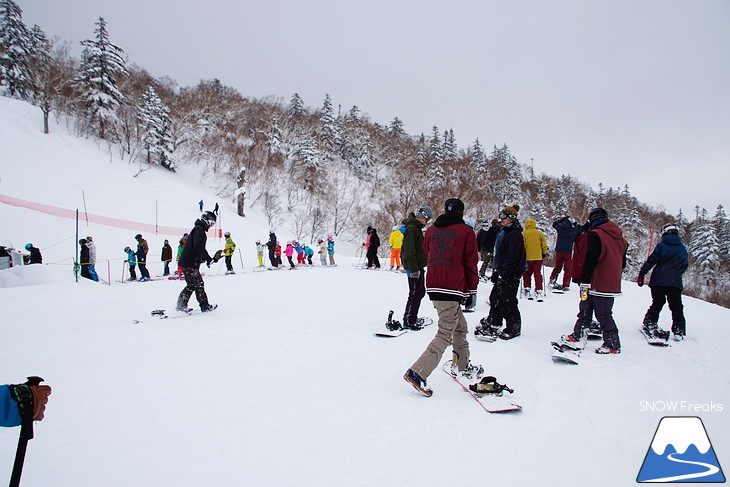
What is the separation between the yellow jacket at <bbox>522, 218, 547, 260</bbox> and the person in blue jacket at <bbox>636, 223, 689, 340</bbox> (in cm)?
279

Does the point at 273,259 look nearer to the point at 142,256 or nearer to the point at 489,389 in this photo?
the point at 142,256

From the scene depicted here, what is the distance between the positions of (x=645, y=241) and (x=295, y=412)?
254ft

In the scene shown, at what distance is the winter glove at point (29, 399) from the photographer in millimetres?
1782

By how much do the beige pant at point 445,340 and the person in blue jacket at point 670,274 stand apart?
3.80 m

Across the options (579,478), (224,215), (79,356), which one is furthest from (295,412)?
(224,215)

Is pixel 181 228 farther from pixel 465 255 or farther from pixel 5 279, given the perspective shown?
pixel 465 255

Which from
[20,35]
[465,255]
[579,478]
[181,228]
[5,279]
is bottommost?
[579,478]

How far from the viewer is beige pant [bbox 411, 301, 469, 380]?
3.60 metres

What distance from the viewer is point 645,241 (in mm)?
62531

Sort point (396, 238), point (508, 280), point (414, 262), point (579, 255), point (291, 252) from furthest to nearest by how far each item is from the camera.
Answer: point (291, 252), point (396, 238), point (579, 255), point (414, 262), point (508, 280)

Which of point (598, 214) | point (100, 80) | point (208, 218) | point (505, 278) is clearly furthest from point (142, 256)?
point (100, 80)

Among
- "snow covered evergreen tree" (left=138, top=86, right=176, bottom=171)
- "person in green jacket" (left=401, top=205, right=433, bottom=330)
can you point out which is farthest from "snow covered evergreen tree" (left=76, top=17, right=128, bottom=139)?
"person in green jacket" (left=401, top=205, right=433, bottom=330)

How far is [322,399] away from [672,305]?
224 inches

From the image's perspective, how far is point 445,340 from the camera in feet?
12.1
